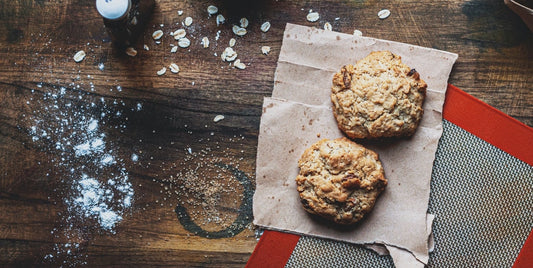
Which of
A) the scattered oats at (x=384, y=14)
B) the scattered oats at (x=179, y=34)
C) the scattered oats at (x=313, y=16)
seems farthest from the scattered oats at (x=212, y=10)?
the scattered oats at (x=384, y=14)

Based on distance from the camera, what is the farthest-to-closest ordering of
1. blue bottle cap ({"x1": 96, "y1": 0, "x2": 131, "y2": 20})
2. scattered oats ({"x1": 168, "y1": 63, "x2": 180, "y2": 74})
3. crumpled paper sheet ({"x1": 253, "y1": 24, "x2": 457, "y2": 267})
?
1. scattered oats ({"x1": 168, "y1": 63, "x2": 180, "y2": 74})
2. crumpled paper sheet ({"x1": 253, "y1": 24, "x2": 457, "y2": 267})
3. blue bottle cap ({"x1": 96, "y1": 0, "x2": 131, "y2": 20})

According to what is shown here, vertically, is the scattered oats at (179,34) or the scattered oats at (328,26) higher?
the scattered oats at (179,34)

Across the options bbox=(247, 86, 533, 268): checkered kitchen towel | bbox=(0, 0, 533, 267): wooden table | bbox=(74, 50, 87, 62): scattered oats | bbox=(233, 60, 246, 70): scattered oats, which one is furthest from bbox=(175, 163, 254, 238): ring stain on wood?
bbox=(74, 50, 87, 62): scattered oats

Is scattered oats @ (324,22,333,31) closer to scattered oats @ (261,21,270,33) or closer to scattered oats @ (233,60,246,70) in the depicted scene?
scattered oats @ (261,21,270,33)

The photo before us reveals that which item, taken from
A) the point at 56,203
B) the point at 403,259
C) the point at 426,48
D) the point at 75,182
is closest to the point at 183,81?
the point at 75,182

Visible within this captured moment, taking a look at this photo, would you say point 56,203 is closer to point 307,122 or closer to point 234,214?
point 234,214

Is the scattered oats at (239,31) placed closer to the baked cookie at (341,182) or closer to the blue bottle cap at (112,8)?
the blue bottle cap at (112,8)
